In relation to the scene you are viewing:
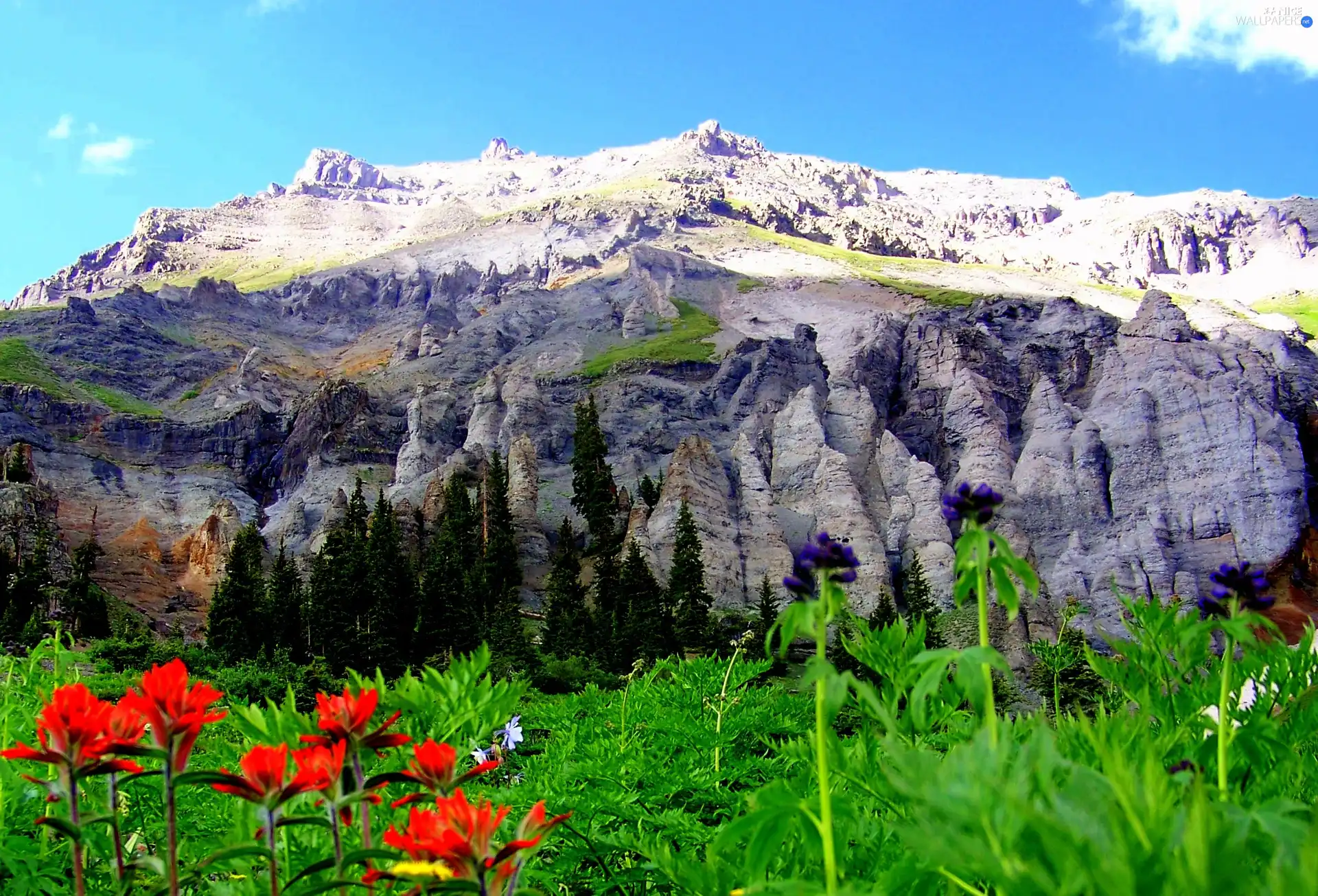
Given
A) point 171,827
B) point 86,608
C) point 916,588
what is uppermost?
point 171,827

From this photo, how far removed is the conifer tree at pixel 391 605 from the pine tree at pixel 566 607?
285 inches

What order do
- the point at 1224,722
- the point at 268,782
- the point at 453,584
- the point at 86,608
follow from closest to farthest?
the point at 268,782, the point at 1224,722, the point at 86,608, the point at 453,584

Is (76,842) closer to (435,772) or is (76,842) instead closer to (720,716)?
(435,772)

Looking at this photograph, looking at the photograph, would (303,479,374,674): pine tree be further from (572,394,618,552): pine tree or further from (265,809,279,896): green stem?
(265,809,279,896): green stem

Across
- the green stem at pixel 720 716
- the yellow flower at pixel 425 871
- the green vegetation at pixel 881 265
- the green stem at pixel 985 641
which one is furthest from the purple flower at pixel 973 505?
the green vegetation at pixel 881 265

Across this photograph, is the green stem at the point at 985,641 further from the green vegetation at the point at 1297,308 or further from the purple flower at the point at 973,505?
the green vegetation at the point at 1297,308

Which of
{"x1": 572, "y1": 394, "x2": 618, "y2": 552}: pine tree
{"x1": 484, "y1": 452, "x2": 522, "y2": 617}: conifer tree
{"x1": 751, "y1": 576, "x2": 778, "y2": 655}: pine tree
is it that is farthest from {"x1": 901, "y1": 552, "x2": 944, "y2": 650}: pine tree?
{"x1": 484, "y1": 452, "x2": 522, "y2": 617}: conifer tree

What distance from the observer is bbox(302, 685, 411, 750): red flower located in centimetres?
215

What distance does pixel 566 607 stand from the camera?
44656mm

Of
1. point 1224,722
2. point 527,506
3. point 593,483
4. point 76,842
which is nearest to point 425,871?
point 76,842

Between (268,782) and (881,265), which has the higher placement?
(881,265)

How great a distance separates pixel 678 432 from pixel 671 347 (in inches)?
848

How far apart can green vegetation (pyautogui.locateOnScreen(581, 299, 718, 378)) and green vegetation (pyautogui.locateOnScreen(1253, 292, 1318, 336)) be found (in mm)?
81087

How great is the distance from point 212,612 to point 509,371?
1664 inches
